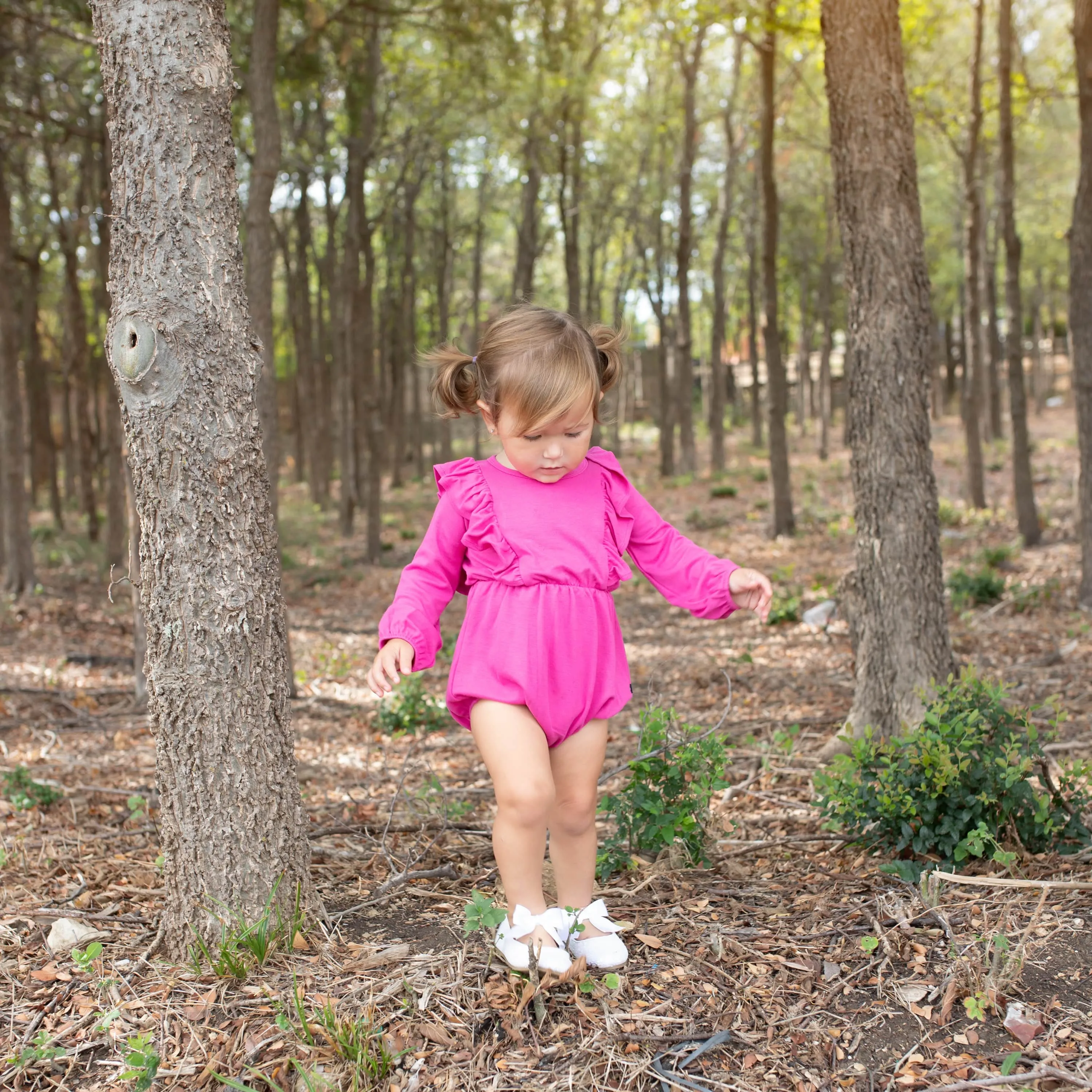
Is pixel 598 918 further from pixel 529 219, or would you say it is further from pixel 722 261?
pixel 722 261

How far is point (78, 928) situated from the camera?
9.21ft

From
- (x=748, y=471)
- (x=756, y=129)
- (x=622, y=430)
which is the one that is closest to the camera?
(x=756, y=129)

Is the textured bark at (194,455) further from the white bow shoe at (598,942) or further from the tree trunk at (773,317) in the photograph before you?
the tree trunk at (773,317)

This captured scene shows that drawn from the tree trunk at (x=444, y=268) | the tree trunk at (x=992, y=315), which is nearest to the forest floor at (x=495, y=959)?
the tree trunk at (x=992, y=315)

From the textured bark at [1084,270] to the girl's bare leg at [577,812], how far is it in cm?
580

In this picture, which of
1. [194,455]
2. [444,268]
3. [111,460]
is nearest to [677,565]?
[194,455]

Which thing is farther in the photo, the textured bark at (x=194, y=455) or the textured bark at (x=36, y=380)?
the textured bark at (x=36, y=380)

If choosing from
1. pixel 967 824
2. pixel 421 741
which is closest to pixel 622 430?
pixel 421 741

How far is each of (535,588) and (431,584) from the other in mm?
294

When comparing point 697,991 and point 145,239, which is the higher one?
point 145,239

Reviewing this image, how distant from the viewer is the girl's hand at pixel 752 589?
2658 millimetres

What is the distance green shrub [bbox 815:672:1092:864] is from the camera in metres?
3.08

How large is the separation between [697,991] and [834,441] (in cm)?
2571

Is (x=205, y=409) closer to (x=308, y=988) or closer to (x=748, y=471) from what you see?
(x=308, y=988)
